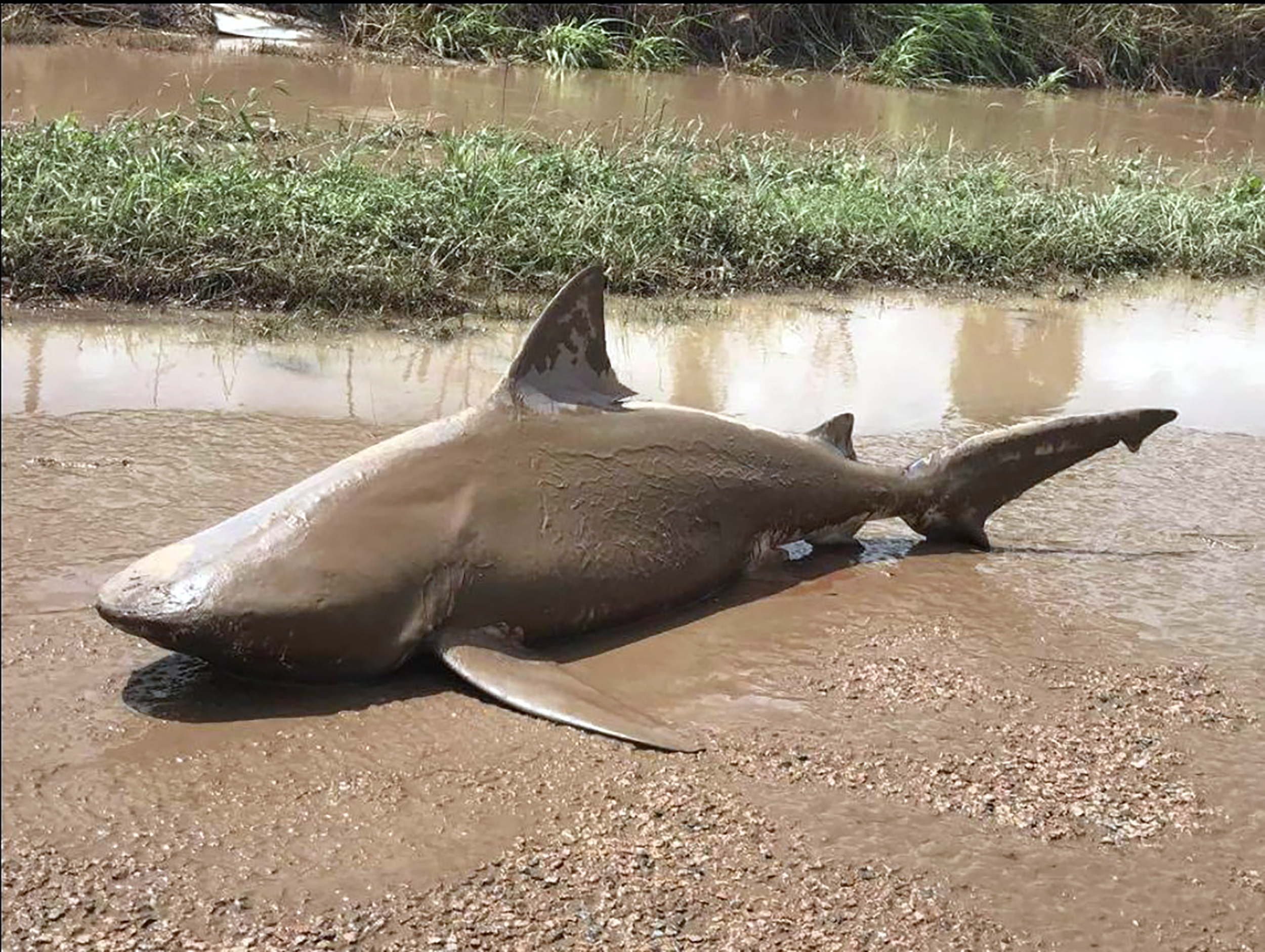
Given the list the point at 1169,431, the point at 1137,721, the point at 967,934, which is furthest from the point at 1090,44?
the point at 967,934

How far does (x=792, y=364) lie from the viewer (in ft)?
28.1

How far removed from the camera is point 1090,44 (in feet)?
74.0

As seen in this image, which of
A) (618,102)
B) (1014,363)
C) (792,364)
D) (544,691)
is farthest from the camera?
(618,102)

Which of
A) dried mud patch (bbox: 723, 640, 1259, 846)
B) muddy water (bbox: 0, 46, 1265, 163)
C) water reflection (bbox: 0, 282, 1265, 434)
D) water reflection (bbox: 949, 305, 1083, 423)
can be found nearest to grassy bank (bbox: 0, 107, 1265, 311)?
water reflection (bbox: 0, 282, 1265, 434)

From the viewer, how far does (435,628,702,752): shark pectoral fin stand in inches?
171

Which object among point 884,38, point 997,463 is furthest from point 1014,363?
point 884,38

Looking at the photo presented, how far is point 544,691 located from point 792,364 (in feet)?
14.6

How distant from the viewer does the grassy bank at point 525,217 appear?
26.0 feet

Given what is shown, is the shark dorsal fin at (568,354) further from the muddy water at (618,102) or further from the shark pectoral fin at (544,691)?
the muddy water at (618,102)

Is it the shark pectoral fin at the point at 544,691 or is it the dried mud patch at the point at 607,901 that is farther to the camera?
the shark pectoral fin at the point at 544,691

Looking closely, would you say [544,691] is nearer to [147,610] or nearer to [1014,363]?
[147,610]

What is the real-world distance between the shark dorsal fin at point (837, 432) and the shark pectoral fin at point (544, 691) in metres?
1.63

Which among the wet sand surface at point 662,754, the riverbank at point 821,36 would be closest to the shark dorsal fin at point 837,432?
the wet sand surface at point 662,754

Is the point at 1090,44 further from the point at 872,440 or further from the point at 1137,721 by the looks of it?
the point at 1137,721
